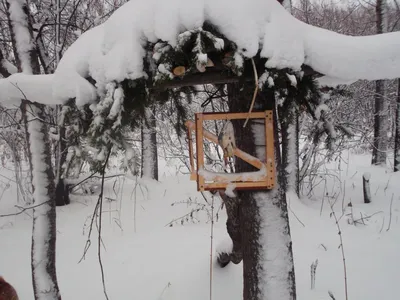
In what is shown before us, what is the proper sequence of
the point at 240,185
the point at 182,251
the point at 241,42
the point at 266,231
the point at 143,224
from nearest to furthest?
1. the point at 241,42
2. the point at 240,185
3. the point at 266,231
4. the point at 182,251
5. the point at 143,224

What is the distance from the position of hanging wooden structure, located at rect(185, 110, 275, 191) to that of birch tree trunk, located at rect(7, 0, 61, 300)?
1.42 meters

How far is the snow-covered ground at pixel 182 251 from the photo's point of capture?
311cm

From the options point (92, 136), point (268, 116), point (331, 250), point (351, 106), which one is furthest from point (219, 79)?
point (351, 106)

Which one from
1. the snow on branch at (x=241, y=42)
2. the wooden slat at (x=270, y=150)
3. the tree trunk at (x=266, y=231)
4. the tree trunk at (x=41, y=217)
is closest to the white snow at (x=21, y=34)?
the tree trunk at (x=41, y=217)

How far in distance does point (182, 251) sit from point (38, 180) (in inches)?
75.8

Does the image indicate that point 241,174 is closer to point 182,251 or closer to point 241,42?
point 241,42

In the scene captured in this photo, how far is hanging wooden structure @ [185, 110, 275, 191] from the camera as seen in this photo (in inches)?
67.8

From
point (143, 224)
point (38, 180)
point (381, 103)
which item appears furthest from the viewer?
point (381, 103)

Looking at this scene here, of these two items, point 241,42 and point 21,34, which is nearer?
point 241,42

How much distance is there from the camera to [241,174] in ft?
5.71

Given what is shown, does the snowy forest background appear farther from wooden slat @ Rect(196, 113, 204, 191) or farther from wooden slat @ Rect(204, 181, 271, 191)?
wooden slat @ Rect(204, 181, 271, 191)

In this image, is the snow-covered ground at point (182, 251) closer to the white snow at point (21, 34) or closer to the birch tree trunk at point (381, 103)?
the white snow at point (21, 34)

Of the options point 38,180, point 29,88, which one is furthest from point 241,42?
point 38,180

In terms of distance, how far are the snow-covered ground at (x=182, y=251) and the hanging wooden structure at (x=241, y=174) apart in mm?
1642
